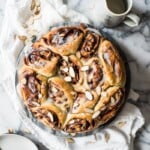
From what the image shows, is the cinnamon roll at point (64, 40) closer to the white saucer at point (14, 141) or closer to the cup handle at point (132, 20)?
the cup handle at point (132, 20)

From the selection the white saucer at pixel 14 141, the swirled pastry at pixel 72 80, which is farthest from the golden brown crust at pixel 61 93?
the white saucer at pixel 14 141

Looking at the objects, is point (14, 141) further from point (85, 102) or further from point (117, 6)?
point (117, 6)

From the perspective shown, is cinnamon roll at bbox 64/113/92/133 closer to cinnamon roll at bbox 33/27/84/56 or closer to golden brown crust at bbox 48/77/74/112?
golden brown crust at bbox 48/77/74/112

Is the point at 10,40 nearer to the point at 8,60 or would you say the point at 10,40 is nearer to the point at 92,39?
the point at 8,60

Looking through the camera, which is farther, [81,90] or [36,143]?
[36,143]

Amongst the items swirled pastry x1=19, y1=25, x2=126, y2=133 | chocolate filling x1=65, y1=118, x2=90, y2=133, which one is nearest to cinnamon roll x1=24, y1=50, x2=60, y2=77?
swirled pastry x1=19, y1=25, x2=126, y2=133

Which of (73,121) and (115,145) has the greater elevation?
(73,121)

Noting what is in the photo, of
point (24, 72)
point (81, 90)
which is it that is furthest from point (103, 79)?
point (24, 72)

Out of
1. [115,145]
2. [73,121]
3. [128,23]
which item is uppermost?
[128,23]

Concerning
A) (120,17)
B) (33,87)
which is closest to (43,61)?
(33,87)
